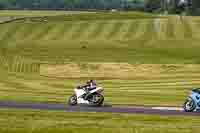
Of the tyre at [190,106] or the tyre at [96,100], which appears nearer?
the tyre at [190,106]

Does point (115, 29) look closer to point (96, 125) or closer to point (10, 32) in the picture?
point (10, 32)

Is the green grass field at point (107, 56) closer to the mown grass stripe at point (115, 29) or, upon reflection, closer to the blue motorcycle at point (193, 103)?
the mown grass stripe at point (115, 29)

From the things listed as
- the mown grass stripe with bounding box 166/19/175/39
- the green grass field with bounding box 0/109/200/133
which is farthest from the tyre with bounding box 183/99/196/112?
the mown grass stripe with bounding box 166/19/175/39

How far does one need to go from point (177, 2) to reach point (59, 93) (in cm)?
12238

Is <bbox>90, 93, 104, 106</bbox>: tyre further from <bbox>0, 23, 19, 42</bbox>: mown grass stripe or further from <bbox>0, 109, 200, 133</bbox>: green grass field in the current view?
<bbox>0, 23, 19, 42</bbox>: mown grass stripe

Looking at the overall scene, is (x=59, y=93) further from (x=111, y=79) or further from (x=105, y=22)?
(x=105, y=22)

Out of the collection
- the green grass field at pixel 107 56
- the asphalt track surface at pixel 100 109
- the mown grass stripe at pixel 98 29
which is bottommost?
the asphalt track surface at pixel 100 109

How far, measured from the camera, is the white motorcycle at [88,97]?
1410 inches

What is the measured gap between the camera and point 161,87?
4975cm

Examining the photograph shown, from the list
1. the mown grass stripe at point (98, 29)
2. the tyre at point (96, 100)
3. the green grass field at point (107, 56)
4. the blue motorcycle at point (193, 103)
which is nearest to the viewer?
the blue motorcycle at point (193, 103)

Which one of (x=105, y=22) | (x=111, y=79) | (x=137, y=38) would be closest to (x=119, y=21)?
(x=105, y=22)

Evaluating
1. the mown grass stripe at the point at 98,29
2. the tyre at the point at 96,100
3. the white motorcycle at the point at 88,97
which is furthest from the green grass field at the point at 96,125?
the mown grass stripe at the point at 98,29

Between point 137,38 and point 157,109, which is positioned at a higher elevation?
point 137,38

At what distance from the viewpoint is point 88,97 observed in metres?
36.2
